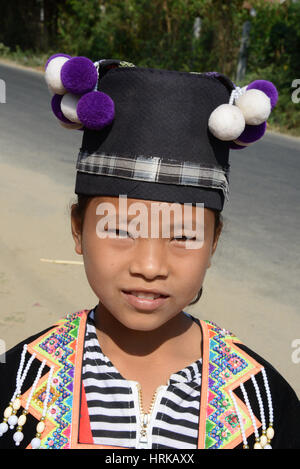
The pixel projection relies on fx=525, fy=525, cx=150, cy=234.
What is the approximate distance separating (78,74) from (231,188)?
520 cm

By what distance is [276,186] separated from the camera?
6789 mm

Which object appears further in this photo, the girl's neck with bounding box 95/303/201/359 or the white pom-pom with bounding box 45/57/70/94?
the girl's neck with bounding box 95/303/201/359

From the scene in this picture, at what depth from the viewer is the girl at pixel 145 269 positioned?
1354mm

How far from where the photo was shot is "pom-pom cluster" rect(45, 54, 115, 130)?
1323mm

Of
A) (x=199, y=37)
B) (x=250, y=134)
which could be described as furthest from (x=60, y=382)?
(x=199, y=37)

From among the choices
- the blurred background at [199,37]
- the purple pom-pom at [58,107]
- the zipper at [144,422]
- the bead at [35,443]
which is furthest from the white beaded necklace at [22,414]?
the blurred background at [199,37]

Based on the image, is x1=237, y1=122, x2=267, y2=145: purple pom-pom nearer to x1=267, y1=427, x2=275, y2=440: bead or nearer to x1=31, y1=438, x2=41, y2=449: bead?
x1=267, y1=427, x2=275, y2=440: bead

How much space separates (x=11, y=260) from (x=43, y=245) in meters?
0.39

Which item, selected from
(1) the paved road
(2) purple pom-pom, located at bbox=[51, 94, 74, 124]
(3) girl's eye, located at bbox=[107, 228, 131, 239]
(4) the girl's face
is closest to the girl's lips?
(4) the girl's face

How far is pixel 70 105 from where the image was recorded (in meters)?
1.37

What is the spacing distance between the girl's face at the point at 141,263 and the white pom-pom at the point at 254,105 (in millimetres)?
271

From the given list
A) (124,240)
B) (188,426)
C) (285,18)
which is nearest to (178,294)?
(124,240)

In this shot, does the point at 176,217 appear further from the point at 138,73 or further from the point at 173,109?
the point at 138,73

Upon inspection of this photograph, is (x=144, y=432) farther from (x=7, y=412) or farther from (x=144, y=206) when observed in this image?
(x=144, y=206)
